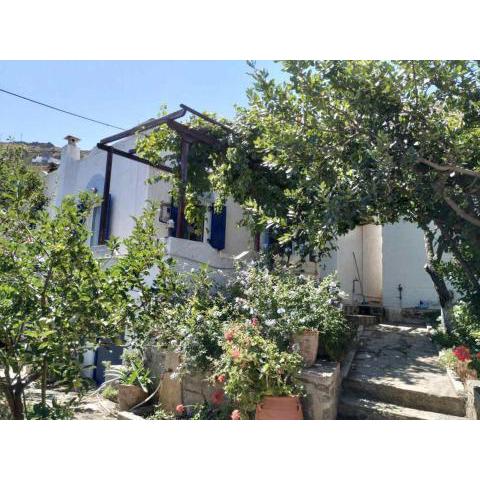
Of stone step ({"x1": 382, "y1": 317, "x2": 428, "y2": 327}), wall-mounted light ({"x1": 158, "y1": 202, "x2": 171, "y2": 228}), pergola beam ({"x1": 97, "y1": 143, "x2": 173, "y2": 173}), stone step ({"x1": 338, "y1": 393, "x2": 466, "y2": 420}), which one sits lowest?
stone step ({"x1": 338, "y1": 393, "x2": 466, "y2": 420})

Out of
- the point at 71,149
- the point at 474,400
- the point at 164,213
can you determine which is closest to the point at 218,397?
the point at 474,400

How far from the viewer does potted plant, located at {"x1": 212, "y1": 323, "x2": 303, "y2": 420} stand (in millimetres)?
4043

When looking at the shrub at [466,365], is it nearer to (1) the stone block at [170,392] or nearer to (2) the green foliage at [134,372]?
(1) the stone block at [170,392]

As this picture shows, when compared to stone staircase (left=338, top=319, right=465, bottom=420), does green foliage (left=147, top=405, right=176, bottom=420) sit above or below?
below

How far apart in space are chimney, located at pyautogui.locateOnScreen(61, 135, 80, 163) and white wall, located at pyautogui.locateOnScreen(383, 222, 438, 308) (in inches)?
402

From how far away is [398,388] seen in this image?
191 inches

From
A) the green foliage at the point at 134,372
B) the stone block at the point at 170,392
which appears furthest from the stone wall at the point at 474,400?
the green foliage at the point at 134,372

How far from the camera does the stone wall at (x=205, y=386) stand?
4316 millimetres

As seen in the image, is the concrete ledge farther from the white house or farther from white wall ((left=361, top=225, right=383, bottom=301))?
white wall ((left=361, top=225, right=383, bottom=301))

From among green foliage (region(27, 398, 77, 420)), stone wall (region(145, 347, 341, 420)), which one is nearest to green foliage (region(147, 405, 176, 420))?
stone wall (region(145, 347, 341, 420))

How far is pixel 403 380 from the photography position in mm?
5176

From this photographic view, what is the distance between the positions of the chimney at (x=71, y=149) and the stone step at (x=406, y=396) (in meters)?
10.7
